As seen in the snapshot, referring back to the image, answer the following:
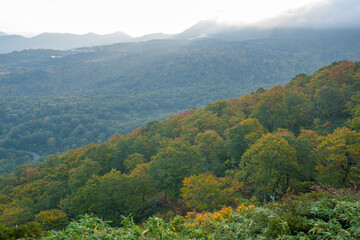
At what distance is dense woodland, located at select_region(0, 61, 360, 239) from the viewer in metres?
7.68

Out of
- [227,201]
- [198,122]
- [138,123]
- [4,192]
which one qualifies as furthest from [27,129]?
[227,201]

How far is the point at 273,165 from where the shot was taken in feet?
77.6

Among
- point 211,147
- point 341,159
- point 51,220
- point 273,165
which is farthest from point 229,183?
point 51,220

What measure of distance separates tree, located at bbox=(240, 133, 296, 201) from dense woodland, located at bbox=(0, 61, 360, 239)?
0.11 m

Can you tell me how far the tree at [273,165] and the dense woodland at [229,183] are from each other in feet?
0.36

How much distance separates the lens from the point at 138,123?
166 metres

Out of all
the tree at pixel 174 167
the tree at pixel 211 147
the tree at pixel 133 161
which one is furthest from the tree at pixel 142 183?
the tree at pixel 211 147

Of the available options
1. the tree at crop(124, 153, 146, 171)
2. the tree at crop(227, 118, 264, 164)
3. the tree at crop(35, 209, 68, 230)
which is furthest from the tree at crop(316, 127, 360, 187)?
the tree at crop(124, 153, 146, 171)

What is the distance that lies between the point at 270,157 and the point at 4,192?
53.0 metres

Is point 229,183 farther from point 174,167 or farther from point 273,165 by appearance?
point 174,167

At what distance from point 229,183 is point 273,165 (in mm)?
5814

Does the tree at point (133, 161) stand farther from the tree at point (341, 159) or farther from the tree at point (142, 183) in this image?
the tree at point (341, 159)

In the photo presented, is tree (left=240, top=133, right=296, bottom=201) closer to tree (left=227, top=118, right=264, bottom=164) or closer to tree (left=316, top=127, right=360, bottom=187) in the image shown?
tree (left=316, top=127, right=360, bottom=187)

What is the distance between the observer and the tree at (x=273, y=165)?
76.1 feet
